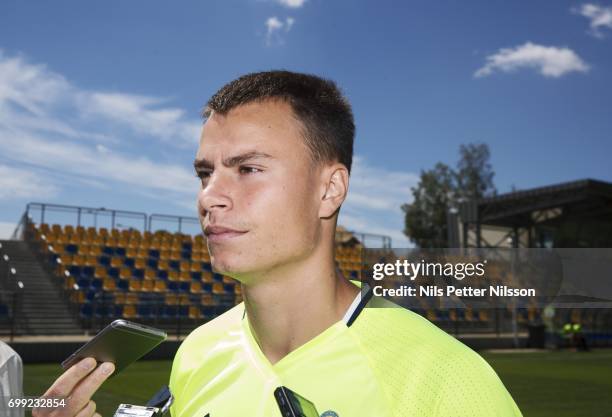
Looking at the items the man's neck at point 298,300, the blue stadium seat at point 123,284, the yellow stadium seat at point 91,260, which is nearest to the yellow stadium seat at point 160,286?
the blue stadium seat at point 123,284

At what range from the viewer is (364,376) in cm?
216

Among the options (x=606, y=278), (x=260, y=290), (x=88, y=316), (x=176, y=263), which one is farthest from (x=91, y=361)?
(x=176, y=263)


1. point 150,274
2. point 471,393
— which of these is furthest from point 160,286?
point 471,393

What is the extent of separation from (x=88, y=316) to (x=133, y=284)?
320 cm

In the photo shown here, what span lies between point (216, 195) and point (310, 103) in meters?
0.43

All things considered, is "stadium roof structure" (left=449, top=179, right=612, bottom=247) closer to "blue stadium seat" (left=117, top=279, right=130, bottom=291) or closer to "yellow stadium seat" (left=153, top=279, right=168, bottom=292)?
"yellow stadium seat" (left=153, top=279, right=168, bottom=292)

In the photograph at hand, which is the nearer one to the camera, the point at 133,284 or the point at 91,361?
the point at 91,361

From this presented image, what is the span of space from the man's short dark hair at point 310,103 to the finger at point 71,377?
892 millimetres

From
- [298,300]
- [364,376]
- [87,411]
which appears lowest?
[87,411]

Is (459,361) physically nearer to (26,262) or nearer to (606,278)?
(606,278)

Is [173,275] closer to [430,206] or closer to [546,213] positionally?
[546,213]

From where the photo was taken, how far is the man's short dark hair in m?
2.20

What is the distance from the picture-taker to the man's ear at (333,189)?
7.35 feet

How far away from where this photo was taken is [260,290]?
2.27 m
